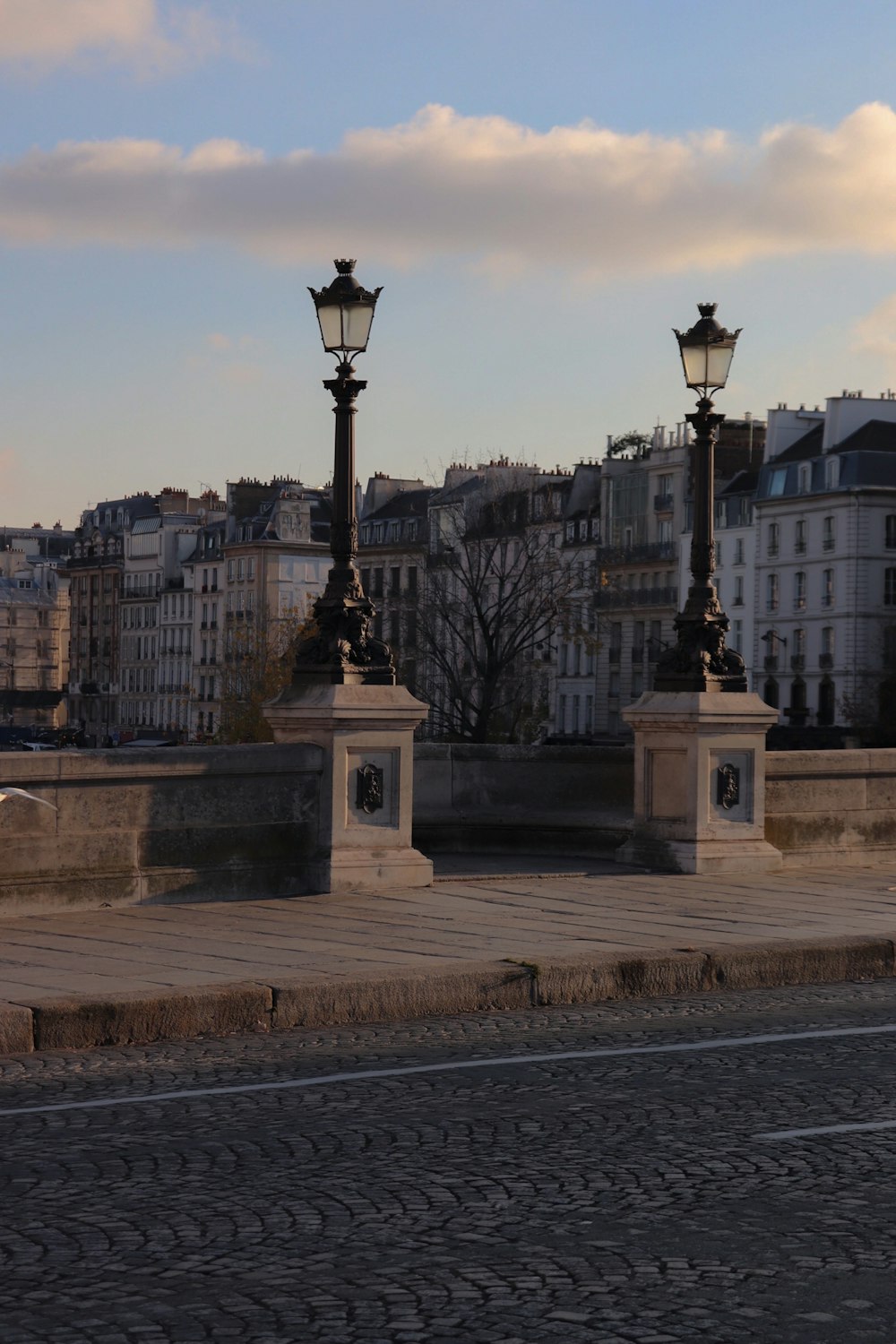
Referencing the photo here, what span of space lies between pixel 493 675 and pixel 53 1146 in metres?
56.6

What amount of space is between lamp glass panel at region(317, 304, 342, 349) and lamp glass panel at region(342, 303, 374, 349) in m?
0.04

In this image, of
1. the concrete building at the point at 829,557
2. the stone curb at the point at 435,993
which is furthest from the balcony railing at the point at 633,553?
the stone curb at the point at 435,993

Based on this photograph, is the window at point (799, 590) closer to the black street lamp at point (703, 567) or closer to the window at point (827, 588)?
the window at point (827, 588)

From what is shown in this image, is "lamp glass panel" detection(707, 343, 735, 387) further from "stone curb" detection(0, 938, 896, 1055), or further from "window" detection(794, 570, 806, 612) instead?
"window" detection(794, 570, 806, 612)

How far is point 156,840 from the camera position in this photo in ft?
47.0

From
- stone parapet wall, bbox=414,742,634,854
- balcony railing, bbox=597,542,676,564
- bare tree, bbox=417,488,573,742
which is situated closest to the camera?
stone parapet wall, bbox=414,742,634,854

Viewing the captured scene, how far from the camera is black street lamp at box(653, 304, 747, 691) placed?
1823 cm

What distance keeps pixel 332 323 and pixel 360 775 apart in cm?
341

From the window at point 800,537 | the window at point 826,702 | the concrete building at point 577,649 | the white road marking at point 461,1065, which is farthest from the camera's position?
the concrete building at point 577,649

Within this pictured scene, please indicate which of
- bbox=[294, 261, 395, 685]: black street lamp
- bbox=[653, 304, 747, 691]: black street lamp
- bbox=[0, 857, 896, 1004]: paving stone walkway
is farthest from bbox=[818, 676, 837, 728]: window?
bbox=[294, 261, 395, 685]: black street lamp

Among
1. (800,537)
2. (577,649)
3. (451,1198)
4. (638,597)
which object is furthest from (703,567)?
(577,649)

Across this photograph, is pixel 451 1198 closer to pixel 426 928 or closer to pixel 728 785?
pixel 426 928

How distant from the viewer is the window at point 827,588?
4513 inches

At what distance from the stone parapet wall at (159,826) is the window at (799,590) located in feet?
341
